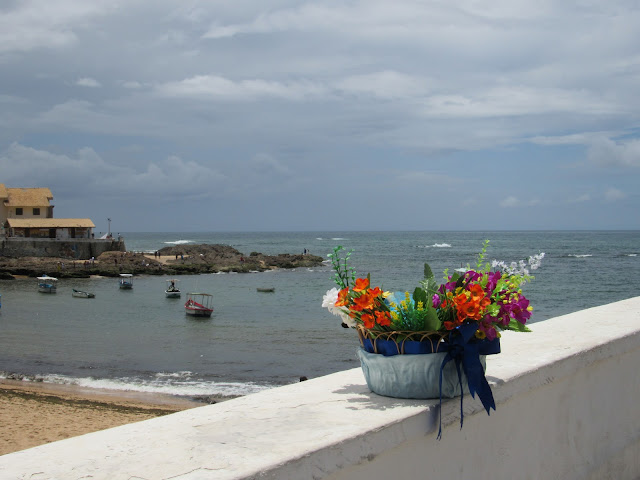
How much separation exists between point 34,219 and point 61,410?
6092 centimetres

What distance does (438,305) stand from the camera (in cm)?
230

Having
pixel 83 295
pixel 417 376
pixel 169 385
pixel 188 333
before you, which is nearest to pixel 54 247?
pixel 83 295

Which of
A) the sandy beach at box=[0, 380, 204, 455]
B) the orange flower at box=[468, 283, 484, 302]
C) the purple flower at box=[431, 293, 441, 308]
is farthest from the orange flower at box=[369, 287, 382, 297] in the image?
the sandy beach at box=[0, 380, 204, 455]

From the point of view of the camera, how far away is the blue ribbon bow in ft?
7.04

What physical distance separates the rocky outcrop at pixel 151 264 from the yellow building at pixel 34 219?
15.1ft

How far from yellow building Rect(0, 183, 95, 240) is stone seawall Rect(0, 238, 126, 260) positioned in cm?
185

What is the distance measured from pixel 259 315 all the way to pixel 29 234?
146ft

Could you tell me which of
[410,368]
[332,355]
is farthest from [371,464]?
[332,355]

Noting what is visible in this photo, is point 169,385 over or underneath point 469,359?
underneath

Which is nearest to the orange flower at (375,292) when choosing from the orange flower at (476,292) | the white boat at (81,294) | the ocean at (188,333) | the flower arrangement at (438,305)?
the flower arrangement at (438,305)

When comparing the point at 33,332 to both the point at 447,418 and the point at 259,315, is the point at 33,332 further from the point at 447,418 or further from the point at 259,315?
the point at 447,418

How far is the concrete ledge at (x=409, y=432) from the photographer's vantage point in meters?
1.73

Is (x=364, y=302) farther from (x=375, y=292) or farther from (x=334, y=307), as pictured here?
(x=334, y=307)

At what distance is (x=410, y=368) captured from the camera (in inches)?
87.4
